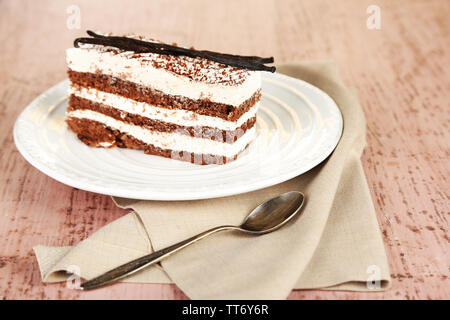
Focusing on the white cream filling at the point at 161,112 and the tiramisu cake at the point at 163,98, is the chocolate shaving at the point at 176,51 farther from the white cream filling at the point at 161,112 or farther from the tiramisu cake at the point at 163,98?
the white cream filling at the point at 161,112

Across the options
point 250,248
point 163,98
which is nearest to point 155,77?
point 163,98

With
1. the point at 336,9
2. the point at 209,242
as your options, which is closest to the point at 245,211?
the point at 209,242

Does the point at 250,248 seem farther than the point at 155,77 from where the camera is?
No

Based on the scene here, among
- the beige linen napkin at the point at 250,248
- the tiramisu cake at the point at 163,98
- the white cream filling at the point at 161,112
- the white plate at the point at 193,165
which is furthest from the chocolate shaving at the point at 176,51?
the beige linen napkin at the point at 250,248

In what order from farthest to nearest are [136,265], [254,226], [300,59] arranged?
[300,59] → [254,226] → [136,265]

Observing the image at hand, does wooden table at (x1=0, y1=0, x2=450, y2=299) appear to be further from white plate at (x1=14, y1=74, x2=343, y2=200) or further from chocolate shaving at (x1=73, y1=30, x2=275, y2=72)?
chocolate shaving at (x1=73, y1=30, x2=275, y2=72)

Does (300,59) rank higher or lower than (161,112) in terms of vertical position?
higher

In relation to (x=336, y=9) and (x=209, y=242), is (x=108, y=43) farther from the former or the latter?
(x=336, y=9)

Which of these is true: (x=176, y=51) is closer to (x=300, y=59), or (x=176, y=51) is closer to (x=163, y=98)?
(x=163, y=98)
